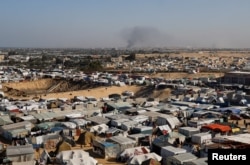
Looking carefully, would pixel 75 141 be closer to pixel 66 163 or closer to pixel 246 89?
pixel 66 163

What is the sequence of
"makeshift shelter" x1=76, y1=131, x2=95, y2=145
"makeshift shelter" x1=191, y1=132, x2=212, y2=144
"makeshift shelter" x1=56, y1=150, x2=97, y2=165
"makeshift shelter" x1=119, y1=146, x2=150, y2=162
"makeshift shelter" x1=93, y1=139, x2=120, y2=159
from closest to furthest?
"makeshift shelter" x1=56, y1=150, x2=97, y2=165
"makeshift shelter" x1=119, y1=146, x2=150, y2=162
"makeshift shelter" x1=93, y1=139, x2=120, y2=159
"makeshift shelter" x1=191, y1=132, x2=212, y2=144
"makeshift shelter" x1=76, y1=131, x2=95, y2=145

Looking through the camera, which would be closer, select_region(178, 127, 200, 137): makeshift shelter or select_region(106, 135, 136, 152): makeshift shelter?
select_region(106, 135, 136, 152): makeshift shelter

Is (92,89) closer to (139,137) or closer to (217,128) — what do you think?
(139,137)

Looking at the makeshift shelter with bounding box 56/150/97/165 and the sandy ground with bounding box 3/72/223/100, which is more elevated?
the makeshift shelter with bounding box 56/150/97/165

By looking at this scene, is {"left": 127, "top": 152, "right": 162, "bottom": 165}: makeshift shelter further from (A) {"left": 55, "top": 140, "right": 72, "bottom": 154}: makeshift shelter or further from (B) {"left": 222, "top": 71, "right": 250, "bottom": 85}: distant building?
(B) {"left": 222, "top": 71, "right": 250, "bottom": 85}: distant building

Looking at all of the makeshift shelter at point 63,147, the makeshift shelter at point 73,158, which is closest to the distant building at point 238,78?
the makeshift shelter at point 63,147

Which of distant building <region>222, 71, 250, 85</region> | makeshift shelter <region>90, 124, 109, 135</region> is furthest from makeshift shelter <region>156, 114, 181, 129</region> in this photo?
distant building <region>222, 71, 250, 85</region>

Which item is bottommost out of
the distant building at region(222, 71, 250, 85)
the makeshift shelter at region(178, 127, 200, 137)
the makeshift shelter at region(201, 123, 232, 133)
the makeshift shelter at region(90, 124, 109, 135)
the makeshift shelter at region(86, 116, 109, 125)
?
the makeshift shelter at region(90, 124, 109, 135)

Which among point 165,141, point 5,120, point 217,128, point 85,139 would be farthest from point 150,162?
point 5,120

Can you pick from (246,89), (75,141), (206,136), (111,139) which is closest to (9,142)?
(75,141)

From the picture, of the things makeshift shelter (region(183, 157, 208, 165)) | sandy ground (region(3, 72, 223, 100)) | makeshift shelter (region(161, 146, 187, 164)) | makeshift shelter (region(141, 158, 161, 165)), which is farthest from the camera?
sandy ground (region(3, 72, 223, 100))

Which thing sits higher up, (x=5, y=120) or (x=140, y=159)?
(x=140, y=159)
